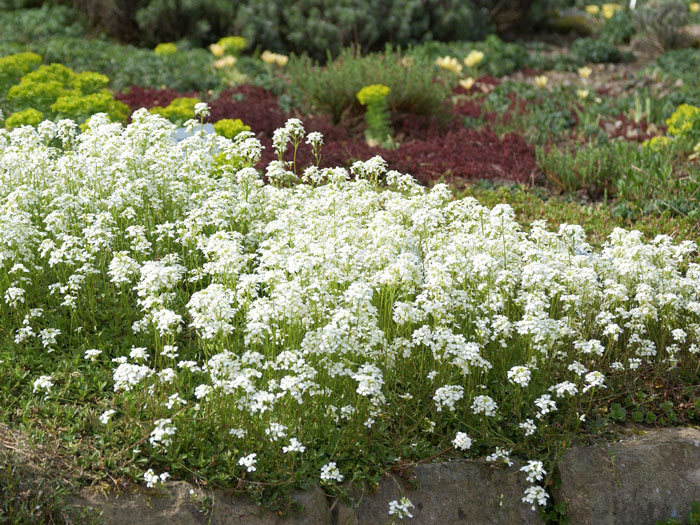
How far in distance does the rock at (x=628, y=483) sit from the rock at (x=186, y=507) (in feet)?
4.31

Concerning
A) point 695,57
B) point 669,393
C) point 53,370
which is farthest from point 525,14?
point 53,370

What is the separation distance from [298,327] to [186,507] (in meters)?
0.99

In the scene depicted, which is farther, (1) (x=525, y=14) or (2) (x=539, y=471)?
(1) (x=525, y=14)

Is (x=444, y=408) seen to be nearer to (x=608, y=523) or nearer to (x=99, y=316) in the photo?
(x=608, y=523)

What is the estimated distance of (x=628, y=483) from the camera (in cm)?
405

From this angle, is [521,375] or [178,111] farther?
[178,111]

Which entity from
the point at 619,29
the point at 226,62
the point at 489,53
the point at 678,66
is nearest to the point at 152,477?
the point at 226,62

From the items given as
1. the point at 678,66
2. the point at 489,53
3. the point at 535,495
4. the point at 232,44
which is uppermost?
the point at 535,495

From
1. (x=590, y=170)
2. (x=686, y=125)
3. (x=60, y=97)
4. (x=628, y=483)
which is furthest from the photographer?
(x=686, y=125)

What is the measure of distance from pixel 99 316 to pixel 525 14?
13092 mm

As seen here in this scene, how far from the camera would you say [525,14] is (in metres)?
15.6

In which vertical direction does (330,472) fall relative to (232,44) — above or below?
above

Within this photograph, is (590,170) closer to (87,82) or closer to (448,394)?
(448,394)

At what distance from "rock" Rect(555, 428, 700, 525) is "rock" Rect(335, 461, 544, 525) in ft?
0.82
